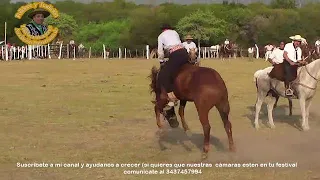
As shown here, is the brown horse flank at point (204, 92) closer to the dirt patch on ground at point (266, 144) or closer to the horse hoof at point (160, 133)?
the dirt patch on ground at point (266, 144)

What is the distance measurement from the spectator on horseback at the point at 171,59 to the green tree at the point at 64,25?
71772 millimetres

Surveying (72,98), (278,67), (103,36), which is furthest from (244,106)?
(103,36)

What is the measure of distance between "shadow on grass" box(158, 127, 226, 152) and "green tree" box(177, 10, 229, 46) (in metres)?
64.6

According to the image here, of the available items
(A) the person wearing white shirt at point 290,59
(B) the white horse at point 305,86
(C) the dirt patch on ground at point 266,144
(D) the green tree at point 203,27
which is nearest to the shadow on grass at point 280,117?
(C) the dirt patch on ground at point 266,144

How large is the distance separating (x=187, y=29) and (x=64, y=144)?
2718 inches

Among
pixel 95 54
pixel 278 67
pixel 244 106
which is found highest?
pixel 278 67

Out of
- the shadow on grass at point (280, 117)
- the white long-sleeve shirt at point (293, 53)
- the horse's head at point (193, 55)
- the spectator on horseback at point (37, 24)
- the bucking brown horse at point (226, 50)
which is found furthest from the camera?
the spectator on horseback at point (37, 24)

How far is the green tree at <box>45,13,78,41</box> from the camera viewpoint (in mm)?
80562

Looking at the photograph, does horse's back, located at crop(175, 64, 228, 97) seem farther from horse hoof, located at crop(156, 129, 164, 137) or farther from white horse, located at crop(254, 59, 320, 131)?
white horse, located at crop(254, 59, 320, 131)

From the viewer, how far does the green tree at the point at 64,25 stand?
80.6m

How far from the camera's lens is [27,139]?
10805 millimetres

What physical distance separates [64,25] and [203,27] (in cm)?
2113

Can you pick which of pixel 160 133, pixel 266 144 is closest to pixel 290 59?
pixel 266 144

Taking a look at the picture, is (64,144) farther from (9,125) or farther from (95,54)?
(95,54)
